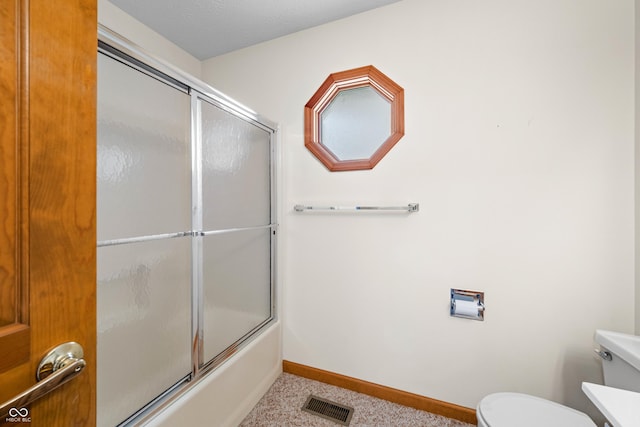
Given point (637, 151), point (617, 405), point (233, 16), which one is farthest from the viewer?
point (233, 16)

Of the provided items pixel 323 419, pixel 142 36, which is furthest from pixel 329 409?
pixel 142 36

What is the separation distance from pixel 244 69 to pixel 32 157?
1787mm

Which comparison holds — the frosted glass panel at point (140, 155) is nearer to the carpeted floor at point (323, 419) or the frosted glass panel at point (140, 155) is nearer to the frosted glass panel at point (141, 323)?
the frosted glass panel at point (141, 323)

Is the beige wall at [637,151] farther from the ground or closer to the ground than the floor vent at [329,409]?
farther from the ground

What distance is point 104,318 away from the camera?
1105 millimetres

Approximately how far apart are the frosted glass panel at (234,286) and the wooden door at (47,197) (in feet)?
2.70

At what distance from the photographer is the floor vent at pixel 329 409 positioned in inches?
57.1

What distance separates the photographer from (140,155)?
3.95 ft

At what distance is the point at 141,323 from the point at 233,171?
0.89m

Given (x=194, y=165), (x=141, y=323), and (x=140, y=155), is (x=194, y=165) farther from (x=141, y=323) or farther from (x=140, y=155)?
(x=141, y=323)

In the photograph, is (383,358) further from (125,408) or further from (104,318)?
(104,318)

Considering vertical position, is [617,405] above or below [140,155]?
below

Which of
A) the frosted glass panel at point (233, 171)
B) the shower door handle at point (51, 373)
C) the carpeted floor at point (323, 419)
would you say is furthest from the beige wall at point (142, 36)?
the carpeted floor at point (323, 419)

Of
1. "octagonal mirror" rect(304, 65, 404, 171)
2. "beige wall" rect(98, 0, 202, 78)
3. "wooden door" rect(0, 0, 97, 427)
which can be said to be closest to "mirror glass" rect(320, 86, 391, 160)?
"octagonal mirror" rect(304, 65, 404, 171)
